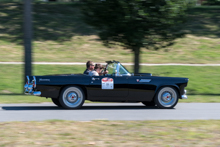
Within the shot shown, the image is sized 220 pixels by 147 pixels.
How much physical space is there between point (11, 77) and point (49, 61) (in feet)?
14.0

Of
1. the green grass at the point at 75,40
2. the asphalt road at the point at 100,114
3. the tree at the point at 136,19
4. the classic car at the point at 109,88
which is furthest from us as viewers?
the green grass at the point at 75,40

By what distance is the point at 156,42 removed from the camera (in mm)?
14719

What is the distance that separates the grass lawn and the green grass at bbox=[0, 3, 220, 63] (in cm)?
1388

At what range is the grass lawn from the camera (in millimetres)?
5648

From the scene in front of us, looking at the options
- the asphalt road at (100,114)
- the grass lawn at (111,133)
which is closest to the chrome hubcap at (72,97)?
the asphalt road at (100,114)

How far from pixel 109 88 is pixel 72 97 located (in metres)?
1.03

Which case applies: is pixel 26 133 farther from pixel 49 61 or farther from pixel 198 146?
pixel 49 61

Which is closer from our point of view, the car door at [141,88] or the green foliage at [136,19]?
the car door at [141,88]

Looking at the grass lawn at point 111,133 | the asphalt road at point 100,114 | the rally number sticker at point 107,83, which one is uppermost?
the rally number sticker at point 107,83

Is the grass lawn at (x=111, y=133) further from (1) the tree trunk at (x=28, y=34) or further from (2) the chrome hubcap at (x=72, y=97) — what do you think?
(1) the tree trunk at (x=28, y=34)

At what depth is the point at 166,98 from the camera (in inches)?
402

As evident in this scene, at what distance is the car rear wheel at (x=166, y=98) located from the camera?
400 inches

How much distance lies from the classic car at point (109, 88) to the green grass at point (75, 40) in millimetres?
10699

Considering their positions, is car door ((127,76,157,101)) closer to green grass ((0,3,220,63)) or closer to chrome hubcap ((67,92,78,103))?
chrome hubcap ((67,92,78,103))
